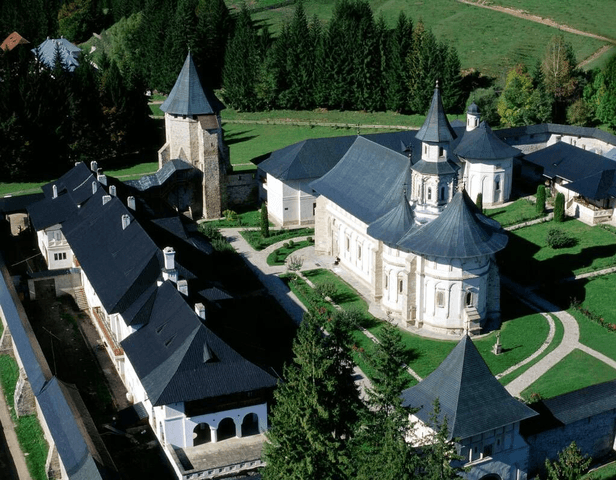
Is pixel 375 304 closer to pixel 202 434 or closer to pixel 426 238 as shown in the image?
pixel 426 238

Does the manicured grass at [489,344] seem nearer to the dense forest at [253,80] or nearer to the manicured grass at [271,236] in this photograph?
the manicured grass at [271,236]

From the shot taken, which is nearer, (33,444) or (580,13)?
(580,13)

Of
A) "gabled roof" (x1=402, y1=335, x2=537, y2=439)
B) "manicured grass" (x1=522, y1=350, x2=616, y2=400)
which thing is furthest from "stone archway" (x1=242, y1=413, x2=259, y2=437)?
"manicured grass" (x1=522, y1=350, x2=616, y2=400)

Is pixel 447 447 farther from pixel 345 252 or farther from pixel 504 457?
pixel 345 252

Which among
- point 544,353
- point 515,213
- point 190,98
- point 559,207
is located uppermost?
point 190,98

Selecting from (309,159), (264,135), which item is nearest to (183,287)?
(309,159)

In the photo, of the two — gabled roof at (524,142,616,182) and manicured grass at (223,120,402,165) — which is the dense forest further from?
gabled roof at (524,142,616,182)
